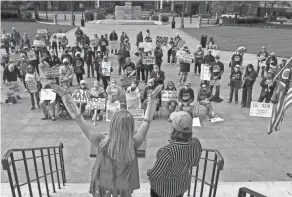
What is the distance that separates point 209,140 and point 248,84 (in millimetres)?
3784

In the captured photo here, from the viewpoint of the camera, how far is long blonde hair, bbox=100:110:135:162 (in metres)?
2.86

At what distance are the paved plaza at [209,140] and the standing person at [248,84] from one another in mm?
381

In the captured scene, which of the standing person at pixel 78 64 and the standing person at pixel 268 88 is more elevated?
the standing person at pixel 78 64

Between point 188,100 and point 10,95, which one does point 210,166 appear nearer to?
point 188,100

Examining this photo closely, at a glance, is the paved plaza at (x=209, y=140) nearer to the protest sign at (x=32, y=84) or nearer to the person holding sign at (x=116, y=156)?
the protest sign at (x=32, y=84)

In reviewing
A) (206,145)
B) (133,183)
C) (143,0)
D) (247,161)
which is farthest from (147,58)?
(143,0)

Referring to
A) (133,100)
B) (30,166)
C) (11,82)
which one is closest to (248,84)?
(133,100)

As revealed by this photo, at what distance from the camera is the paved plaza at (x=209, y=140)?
7.64 metres

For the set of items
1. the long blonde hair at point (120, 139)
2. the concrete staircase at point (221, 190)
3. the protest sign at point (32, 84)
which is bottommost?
the concrete staircase at point (221, 190)

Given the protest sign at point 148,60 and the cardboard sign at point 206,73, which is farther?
the protest sign at point 148,60

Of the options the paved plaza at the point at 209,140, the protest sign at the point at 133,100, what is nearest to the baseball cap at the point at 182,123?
the paved plaza at the point at 209,140

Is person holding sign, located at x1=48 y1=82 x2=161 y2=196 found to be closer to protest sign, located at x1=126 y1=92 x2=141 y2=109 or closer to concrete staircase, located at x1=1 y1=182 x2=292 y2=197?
concrete staircase, located at x1=1 y1=182 x2=292 y2=197

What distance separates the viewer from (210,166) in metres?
7.88

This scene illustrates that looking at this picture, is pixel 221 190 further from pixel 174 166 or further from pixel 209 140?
pixel 209 140
